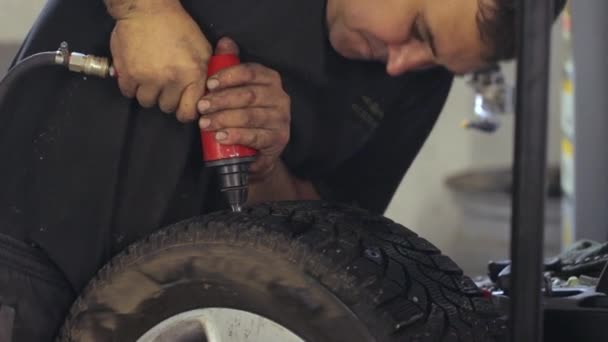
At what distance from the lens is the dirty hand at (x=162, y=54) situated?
88cm

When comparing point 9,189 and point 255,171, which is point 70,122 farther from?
point 255,171

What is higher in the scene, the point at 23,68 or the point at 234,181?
the point at 23,68

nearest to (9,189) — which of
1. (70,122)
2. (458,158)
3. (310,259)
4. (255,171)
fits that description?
(70,122)

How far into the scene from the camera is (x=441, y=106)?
3.85 feet

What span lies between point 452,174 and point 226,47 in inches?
94.9

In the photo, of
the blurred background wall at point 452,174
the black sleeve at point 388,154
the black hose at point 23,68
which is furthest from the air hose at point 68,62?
the blurred background wall at point 452,174

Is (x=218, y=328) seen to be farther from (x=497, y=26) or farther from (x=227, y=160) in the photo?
(x=497, y=26)

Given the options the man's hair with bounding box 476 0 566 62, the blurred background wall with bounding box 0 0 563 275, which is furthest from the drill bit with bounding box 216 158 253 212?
the blurred background wall with bounding box 0 0 563 275

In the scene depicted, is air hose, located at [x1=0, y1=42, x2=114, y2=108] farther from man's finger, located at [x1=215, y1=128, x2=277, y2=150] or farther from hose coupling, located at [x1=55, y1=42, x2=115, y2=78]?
man's finger, located at [x1=215, y1=128, x2=277, y2=150]

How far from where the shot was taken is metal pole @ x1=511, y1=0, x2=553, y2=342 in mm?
617

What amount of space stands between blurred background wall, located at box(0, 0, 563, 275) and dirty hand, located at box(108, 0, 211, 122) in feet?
6.75

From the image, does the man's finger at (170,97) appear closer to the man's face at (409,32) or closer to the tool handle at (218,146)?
the tool handle at (218,146)

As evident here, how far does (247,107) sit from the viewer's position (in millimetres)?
900

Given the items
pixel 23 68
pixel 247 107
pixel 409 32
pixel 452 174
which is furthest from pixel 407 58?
pixel 452 174
